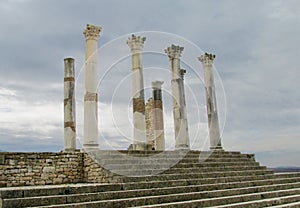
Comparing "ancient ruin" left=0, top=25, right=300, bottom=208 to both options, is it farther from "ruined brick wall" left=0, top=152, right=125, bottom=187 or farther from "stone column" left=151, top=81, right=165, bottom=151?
"stone column" left=151, top=81, right=165, bottom=151

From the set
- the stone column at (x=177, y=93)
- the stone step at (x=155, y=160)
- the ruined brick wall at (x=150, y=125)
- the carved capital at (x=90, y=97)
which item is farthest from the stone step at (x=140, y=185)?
the ruined brick wall at (x=150, y=125)

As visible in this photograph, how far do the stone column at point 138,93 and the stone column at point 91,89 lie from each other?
2.04m

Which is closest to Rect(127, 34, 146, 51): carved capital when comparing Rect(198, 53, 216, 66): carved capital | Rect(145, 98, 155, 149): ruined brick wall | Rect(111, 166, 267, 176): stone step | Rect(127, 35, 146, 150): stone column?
Rect(127, 35, 146, 150): stone column

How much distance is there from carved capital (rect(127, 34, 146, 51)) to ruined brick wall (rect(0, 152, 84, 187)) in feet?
20.9

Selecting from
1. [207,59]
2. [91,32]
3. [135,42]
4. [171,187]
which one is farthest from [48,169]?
[207,59]

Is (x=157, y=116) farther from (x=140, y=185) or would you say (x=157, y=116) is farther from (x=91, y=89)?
(x=140, y=185)

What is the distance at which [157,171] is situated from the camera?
1198 centimetres

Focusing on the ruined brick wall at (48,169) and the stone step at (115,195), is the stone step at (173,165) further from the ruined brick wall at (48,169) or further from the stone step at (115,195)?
the stone step at (115,195)

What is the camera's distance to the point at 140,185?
10.0 meters

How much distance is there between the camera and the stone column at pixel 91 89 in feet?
49.6

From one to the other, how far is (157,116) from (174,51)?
222 inches

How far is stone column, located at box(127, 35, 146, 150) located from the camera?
53.6ft

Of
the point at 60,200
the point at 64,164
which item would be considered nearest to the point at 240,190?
the point at 60,200

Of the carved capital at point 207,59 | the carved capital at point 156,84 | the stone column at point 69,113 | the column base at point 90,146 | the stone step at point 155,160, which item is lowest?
the stone step at point 155,160
